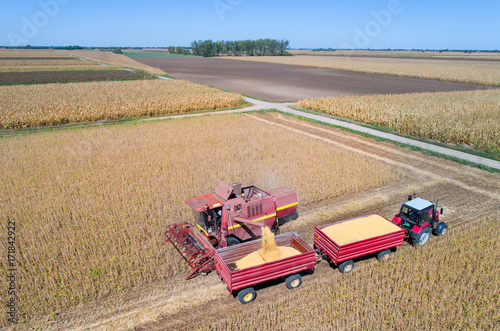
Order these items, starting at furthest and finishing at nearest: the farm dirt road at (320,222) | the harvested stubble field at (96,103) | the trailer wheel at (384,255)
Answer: the harvested stubble field at (96,103)
the trailer wheel at (384,255)
the farm dirt road at (320,222)

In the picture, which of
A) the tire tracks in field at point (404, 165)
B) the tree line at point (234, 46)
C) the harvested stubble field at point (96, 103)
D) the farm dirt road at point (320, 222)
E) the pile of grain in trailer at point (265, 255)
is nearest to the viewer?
the farm dirt road at point (320, 222)

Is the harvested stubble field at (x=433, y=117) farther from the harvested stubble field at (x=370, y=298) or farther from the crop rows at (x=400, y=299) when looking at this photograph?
the crop rows at (x=400, y=299)

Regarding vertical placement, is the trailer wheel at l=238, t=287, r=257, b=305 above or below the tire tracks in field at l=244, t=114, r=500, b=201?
below

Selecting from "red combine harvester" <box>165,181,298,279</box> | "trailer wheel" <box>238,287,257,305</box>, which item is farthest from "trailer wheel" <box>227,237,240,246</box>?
"trailer wheel" <box>238,287,257,305</box>

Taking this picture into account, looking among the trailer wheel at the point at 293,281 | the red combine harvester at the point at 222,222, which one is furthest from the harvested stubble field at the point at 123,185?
the trailer wheel at the point at 293,281

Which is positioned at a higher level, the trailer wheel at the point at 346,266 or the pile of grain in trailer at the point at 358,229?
the pile of grain in trailer at the point at 358,229

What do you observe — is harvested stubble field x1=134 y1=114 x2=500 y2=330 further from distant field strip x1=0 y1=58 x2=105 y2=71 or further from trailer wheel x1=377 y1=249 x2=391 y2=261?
distant field strip x1=0 y1=58 x2=105 y2=71

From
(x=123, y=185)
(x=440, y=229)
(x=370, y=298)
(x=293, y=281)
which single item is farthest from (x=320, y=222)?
(x=123, y=185)

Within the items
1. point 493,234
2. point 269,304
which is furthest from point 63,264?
point 493,234
